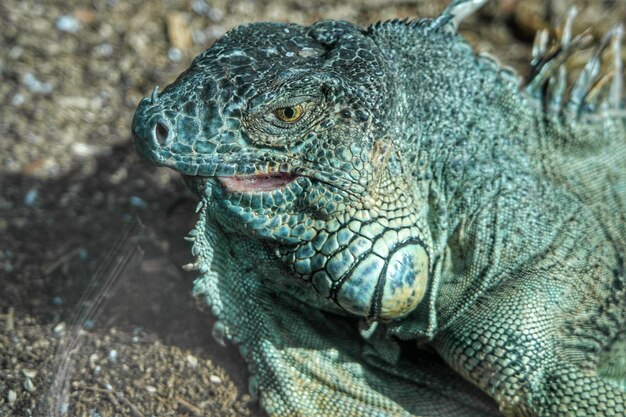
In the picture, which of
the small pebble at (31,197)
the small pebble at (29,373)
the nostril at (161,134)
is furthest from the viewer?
the small pebble at (31,197)

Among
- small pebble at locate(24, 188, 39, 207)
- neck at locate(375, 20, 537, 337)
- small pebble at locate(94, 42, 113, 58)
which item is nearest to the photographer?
neck at locate(375, 20, 537, 337)

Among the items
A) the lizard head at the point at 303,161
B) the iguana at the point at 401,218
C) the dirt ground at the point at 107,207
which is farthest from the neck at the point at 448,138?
the dirt ground at the point at 107,207

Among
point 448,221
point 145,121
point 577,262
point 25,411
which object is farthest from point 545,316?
point 25,411

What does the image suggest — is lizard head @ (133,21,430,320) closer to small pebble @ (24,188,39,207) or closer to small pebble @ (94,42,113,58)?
small pebble @ (24,188,39,207)

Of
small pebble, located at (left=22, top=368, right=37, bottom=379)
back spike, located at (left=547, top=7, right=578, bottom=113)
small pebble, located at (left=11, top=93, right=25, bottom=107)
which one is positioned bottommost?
small pebble, located at (left=22, top=368, right=37, bottom=379)

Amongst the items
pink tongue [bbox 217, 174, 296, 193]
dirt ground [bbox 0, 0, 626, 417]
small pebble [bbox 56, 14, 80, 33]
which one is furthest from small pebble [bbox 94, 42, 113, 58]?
pink tongue [bbox 217, 174, 296, 193]

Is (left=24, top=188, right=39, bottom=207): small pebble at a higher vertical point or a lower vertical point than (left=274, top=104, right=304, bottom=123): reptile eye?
lower

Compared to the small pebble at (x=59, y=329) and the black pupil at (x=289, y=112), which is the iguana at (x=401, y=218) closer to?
the black pupil at (x=289, y=112)
